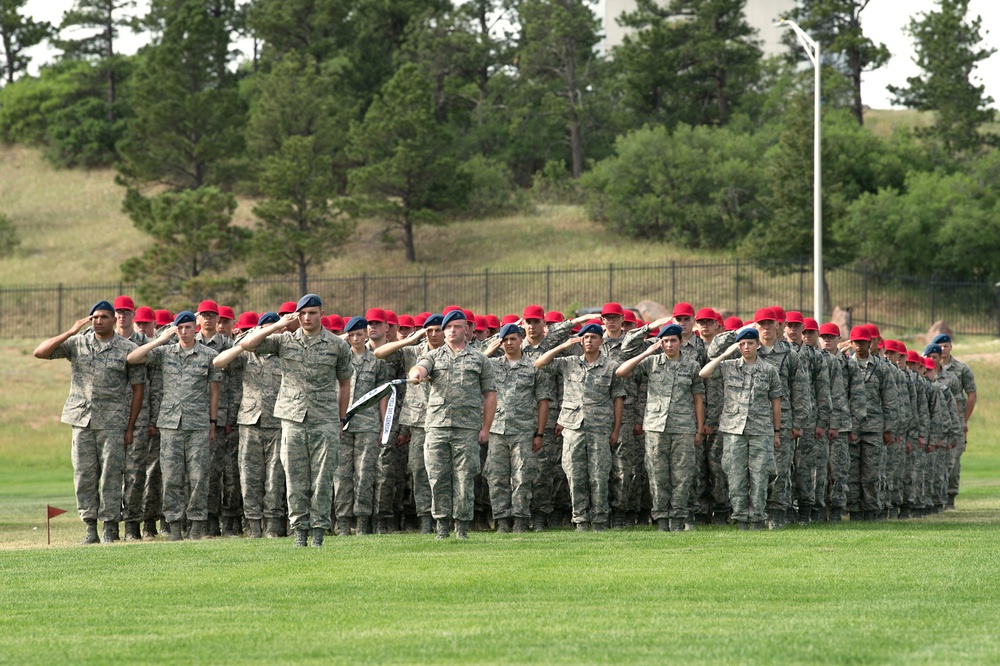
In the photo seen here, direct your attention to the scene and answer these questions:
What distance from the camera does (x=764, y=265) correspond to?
44.3 meters

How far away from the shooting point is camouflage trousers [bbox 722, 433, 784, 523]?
44.7 feet

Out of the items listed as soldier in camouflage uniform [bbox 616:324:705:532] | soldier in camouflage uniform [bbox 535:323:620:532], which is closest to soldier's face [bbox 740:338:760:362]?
soldier in camouflage uniform [bbox 616:324:705:532]

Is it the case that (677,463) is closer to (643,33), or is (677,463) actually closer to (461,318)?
(461,318)

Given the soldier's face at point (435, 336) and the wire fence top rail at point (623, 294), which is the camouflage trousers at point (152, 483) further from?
the wire fence top rail at point (623, 294)

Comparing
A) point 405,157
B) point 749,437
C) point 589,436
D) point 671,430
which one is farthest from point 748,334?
point 405,157

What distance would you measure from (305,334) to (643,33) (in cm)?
5316

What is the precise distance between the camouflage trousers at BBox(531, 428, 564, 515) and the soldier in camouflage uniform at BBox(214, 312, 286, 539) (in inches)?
102

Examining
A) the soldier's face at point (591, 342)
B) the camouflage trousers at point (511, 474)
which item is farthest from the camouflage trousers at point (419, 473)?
the soldier's face at point (591, 342)

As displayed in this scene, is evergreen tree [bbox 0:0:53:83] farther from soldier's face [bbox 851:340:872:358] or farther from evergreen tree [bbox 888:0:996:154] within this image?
soldier's face [bbox 851:340:872:358]

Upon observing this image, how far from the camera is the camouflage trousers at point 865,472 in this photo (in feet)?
52.3

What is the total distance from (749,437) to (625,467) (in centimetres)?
146

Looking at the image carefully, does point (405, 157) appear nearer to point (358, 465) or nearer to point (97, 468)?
point (358, 465)

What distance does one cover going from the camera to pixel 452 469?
12672 millimetres

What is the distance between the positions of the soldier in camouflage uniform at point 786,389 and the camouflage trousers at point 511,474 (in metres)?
2.45
